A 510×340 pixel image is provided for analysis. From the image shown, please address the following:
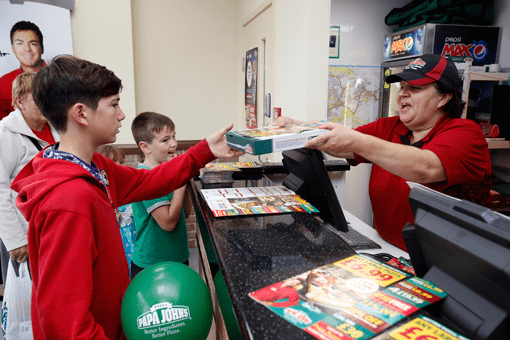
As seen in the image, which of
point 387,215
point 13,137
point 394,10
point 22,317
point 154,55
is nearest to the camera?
point 387,215

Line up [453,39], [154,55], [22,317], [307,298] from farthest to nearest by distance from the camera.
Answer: [154,55], [453,39], [22,317], [307,298]

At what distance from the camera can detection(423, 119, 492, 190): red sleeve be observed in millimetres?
1389

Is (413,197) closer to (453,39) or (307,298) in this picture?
(307,298)

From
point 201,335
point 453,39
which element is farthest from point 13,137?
point 453,39

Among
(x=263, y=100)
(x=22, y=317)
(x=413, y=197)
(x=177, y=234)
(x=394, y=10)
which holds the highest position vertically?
(x=394, y=10)

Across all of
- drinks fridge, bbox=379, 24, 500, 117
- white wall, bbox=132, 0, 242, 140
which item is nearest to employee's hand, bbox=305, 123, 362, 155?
drinks fridge, bbox=379, 24, 500, 117

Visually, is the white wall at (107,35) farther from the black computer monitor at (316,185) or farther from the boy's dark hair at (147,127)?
the black computer monitor at (316,185)

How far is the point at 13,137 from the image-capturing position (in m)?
2.00

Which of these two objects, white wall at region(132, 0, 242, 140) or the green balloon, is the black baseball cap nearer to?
the green balloon

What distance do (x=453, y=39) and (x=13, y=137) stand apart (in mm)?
3683

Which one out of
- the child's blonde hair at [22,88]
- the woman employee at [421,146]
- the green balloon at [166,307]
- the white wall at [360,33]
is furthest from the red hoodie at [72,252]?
the white wall at [360,33]

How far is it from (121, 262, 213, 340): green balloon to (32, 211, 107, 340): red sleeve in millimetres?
105

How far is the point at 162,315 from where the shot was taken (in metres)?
0.97

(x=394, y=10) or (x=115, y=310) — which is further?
(x=394, y=10)
